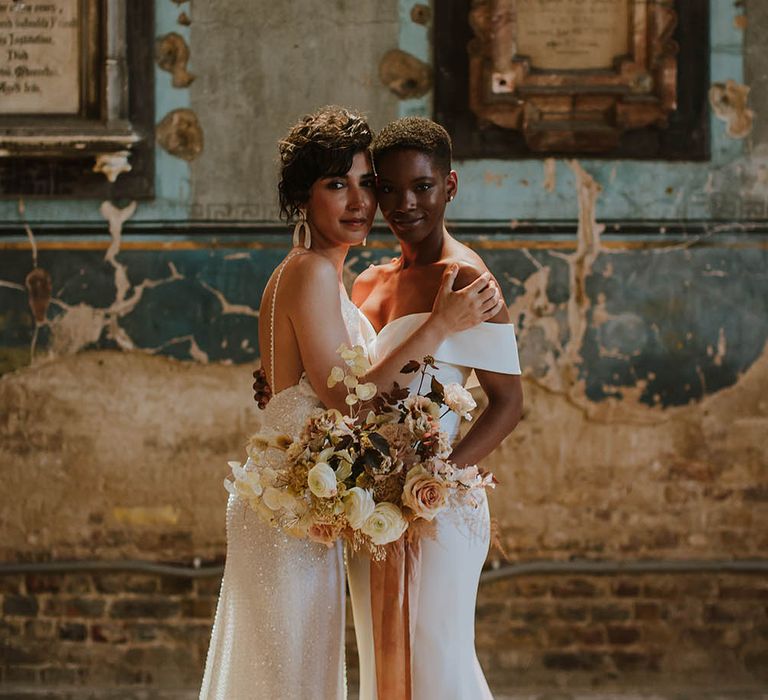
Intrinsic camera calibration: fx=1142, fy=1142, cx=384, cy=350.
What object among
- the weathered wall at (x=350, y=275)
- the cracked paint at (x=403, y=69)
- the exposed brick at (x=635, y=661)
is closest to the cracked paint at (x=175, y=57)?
Answer: the weathered wall at (x=350, y=275)

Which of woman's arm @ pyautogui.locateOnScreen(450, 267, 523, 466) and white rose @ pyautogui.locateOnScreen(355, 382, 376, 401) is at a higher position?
white rose @ pyautogui.locateOnScreen(355, 382, 376, 401)

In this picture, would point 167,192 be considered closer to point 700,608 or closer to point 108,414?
point 108,414

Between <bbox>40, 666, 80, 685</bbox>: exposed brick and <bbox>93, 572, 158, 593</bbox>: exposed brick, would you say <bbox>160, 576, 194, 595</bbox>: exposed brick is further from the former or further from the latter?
<bbox>40, 666, 80, 685</bbox>: exposed brick

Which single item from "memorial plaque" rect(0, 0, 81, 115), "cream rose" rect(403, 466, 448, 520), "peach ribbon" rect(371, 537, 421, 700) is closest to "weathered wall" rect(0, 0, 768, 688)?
"memorial plaque" rect(0, 0, 81, 115)

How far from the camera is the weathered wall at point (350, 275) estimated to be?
541cm

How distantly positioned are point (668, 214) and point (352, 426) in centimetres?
311

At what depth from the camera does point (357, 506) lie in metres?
2.73

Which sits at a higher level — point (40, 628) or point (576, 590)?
point (576, 590)

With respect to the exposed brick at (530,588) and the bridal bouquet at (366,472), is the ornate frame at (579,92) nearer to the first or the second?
the exposed brick at (530,588)

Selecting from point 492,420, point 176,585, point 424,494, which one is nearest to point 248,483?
point 424,494

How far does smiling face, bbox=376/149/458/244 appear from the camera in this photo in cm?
305

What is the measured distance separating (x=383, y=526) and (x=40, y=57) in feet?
12.0

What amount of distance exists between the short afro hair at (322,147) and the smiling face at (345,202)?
0.02 metres

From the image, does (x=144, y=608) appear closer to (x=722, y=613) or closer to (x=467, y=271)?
(x=722, y=613)
